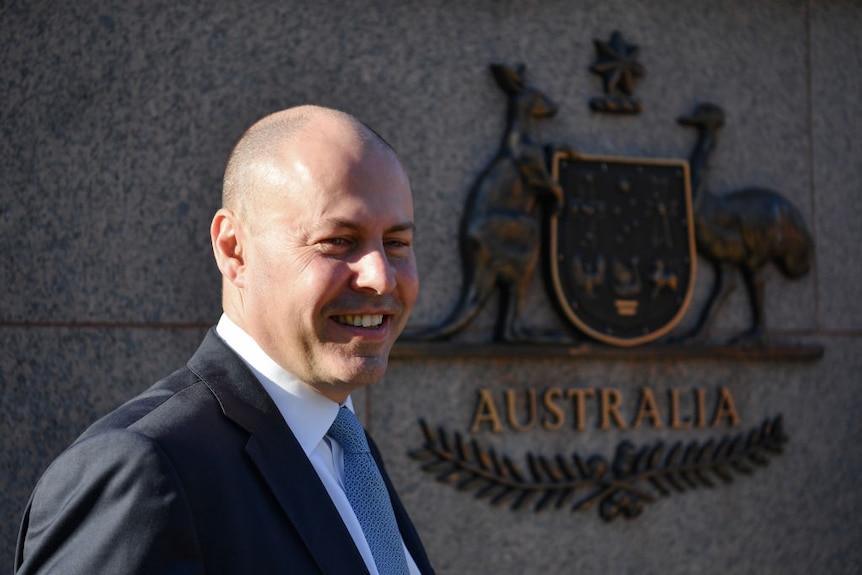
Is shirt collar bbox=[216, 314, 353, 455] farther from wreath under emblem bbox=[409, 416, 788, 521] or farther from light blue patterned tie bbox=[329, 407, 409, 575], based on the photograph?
wreath under emblem bbox=[409, 416, 788, 521]

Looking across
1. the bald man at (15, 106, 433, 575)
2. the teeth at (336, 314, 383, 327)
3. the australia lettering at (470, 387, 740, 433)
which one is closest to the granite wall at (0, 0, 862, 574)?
the australia lettering at (470, 387, 740, 433)

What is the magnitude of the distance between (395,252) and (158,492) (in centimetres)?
61

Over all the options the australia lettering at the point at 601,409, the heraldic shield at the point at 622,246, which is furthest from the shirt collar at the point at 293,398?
the heraldic shield at the point at 622,246

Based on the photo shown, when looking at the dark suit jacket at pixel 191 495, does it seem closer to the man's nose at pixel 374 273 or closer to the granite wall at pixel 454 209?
the man's nose at pixel 374 273

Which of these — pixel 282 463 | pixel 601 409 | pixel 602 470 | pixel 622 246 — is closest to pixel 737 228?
pixel 622 246

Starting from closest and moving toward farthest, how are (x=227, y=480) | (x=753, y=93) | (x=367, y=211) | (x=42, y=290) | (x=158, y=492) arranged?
(x=158, y=492) → (x=227, y=480) → (x=367, y=211) → (x=42, y=290) → (x=753, y=93)

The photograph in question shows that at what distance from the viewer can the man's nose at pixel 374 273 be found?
1.63m

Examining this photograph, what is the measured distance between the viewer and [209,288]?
3479mm

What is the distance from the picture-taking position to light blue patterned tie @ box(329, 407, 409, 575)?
1.68 metres

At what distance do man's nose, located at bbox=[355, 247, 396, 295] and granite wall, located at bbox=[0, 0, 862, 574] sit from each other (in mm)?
1955

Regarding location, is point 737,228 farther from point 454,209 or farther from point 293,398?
point 293,398

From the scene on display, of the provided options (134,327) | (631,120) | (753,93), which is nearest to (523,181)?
(631,120)

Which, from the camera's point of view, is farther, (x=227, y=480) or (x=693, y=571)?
(x=693, y=571)

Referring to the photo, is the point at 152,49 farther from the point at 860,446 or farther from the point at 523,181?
the point at 860,446
